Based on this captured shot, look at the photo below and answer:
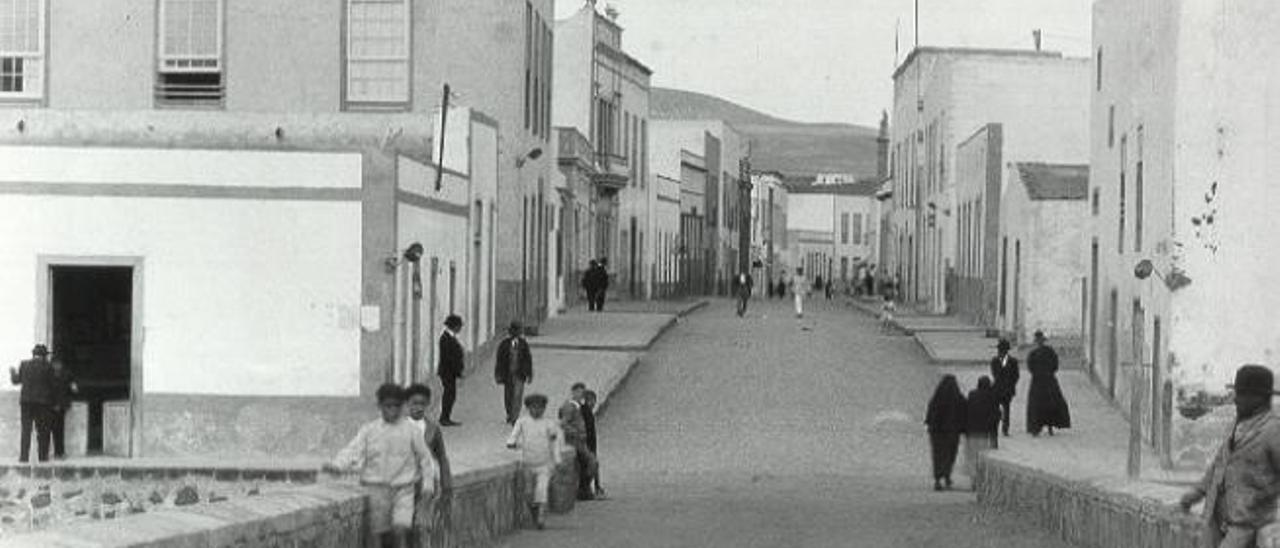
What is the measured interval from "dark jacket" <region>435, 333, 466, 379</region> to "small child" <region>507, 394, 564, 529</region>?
7.94m

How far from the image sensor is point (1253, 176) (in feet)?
84.0

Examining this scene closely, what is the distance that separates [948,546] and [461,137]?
17.9 m

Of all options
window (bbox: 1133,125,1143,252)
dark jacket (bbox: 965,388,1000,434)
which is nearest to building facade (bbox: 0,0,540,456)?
dark jacket (bbox: 965,388,1000,434)

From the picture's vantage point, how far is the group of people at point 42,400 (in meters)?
24.4

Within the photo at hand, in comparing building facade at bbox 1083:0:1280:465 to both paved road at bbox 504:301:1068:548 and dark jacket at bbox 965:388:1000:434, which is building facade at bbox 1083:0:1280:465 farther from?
paved road at bbox 504:301:1068:548

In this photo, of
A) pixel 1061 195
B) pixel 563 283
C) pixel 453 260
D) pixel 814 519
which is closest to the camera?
pixel 814 519

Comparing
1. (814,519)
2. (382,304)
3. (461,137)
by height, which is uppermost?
(461,137)

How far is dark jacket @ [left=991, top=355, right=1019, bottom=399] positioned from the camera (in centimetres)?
2920

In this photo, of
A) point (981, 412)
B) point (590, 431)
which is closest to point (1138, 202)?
point (981, 412)

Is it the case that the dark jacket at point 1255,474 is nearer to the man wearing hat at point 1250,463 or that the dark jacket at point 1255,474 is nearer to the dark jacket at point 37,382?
the man wearing hat at point 1250,463

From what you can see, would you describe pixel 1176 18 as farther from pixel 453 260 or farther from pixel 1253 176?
pixel 453 260

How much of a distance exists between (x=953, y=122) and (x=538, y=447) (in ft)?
139

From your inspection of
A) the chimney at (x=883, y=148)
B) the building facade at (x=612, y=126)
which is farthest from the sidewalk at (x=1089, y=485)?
the chimney at (x=883, y=148)

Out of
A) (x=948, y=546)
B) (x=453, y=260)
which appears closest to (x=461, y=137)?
(x=453, y=260)
